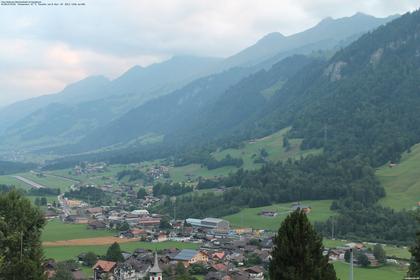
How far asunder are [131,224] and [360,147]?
7307 cm

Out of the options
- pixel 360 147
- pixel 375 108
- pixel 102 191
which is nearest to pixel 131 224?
pixel 102 191

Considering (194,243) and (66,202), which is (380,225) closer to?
(194,243)

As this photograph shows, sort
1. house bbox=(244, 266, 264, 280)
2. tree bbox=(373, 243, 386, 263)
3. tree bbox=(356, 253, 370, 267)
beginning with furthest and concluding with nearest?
tree bbox=(373, 243, 386, 263), tree bbox=(356, 253, 370, 267), house bbox=(244, 266, 264, 280)

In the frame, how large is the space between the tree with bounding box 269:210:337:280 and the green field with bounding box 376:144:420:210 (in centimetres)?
8590

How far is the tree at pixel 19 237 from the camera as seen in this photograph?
93.1 ft

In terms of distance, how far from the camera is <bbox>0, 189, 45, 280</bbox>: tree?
28.4 meters

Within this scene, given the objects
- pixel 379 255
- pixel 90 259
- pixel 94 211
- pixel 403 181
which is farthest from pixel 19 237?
pixel 94 211

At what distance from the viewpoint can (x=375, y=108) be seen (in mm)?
185500

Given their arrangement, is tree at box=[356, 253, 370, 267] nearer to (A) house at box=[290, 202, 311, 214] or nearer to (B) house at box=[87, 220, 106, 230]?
(A) house at box=[290, 202, 311, 214]

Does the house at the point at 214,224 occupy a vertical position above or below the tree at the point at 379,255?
above

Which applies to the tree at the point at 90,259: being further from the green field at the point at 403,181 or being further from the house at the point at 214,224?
the green field at the point at 403,181

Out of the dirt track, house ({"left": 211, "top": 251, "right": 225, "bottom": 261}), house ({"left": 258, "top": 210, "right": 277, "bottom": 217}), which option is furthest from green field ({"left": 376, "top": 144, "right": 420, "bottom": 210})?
the dirt track

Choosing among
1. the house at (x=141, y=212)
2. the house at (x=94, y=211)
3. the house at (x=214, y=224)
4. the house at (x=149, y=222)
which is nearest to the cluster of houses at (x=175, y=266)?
the house at (x=214, y=224)

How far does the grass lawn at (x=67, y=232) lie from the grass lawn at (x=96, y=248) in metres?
10.5
